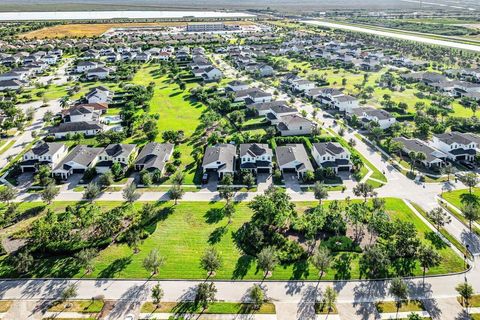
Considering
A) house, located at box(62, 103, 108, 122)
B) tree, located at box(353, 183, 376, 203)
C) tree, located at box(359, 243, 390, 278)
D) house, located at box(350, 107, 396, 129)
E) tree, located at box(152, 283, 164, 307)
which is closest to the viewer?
tree, located at box(152, 283, 164, 307)

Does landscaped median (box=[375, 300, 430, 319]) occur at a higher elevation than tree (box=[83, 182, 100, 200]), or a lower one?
lower

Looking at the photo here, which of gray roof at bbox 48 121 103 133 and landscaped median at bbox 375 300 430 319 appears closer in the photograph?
landscaped median at bbox 375 300 430 319

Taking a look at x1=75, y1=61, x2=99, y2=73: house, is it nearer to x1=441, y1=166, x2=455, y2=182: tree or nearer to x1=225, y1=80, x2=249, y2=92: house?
x1=225, y1=80, x2=249, y2=92: house

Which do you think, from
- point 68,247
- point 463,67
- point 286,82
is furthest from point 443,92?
point 68,247

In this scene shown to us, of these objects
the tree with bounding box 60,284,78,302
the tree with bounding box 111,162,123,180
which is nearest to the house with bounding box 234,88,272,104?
the tree with bounding box 111,162,123,180

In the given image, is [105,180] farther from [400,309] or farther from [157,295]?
[400,309]

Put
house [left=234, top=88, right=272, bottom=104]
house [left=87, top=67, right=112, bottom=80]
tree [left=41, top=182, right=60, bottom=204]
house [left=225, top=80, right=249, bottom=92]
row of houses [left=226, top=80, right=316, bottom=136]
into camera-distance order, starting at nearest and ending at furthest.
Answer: tree [left=41, top=182, right=60, bottom=204], row of houses [left=226, top=80, right=316, bottom=136], house [left=234, top=88, right=272, bottom=104], house [left=225, top=80, right=249, bottom=92], house [left=87, top=67, right=112, bottom=80]
